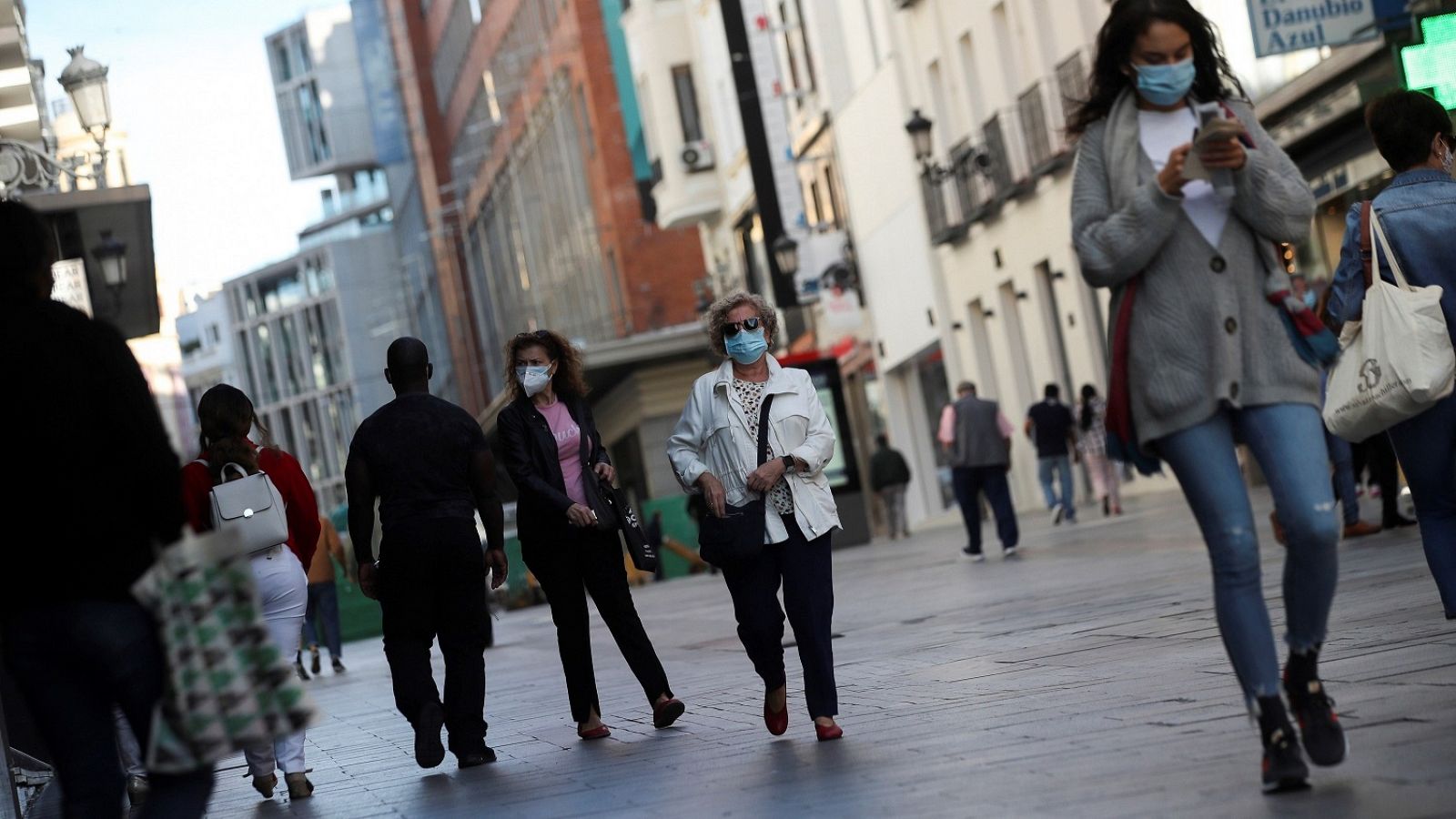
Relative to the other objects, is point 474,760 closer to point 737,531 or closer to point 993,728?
point 737,531

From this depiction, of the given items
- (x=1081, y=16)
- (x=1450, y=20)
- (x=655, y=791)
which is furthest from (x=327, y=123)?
(x=655, y=791)

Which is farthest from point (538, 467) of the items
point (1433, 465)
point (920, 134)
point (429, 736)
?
point (920, 134)

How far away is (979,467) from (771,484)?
1438cm

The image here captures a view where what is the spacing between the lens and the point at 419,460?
32.4ft

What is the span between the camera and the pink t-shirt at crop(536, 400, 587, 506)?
10617 mm

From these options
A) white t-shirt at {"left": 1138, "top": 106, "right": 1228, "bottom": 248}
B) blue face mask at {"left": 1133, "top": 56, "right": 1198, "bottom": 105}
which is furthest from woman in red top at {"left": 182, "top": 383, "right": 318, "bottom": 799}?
blue face mask at {"left": 1133, "top": 56, "right": 1198, "bottom": 105}

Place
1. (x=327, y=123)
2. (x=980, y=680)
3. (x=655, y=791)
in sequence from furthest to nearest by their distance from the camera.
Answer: (x=327, y=123) → (x=980, y=680) → (x=655, y=791)

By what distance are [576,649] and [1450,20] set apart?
1016 cm

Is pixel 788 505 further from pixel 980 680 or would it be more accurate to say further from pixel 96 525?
pixel 96 525

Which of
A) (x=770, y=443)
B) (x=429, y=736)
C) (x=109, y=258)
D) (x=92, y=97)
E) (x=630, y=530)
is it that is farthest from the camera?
(x=92, y=97)

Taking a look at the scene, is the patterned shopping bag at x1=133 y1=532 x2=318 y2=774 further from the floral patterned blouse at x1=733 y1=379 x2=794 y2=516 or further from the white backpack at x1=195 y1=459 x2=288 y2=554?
the white backpack at x1=195 y1=459 x2=288 y2=554

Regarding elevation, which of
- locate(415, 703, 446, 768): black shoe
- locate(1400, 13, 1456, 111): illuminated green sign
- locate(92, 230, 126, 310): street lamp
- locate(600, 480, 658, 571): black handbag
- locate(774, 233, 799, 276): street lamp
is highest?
locate(774, 233, 799, 276): street lamp

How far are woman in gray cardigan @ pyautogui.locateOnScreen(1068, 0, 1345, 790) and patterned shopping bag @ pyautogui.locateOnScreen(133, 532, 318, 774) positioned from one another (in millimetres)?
2154

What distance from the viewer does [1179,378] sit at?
19.8 ft
